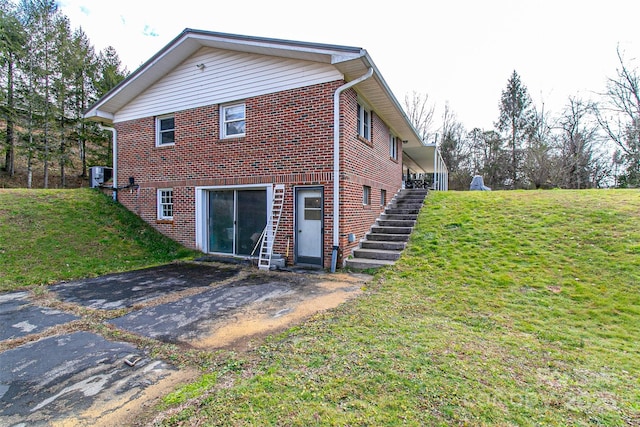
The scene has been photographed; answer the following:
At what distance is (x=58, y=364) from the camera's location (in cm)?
312

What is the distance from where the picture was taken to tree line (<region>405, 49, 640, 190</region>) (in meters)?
21.3

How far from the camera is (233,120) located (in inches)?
357

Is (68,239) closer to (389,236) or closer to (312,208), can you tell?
(312,208)

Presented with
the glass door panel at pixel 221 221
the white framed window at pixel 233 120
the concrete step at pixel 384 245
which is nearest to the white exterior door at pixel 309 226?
the concrete step at pixel 384 245

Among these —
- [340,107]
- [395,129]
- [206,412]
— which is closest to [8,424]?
[206,412]

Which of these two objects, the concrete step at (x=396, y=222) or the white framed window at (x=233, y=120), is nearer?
the white framed window at (x=233, y=120)

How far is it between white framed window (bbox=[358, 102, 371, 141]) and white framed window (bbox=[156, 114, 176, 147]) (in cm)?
634

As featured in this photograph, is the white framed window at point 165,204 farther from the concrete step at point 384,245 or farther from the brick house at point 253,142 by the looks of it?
the concrete step at point 384,245

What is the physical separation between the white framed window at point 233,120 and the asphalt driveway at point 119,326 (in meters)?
4.25

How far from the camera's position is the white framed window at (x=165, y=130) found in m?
10.3

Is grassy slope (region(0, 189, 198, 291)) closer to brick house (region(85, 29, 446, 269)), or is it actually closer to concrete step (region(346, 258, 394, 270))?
brick house (region(85, 29, 446, 269))

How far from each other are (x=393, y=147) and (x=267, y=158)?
690 cm

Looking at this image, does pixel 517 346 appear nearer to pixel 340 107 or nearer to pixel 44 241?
pixel 340 107

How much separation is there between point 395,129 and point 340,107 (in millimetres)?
5828
